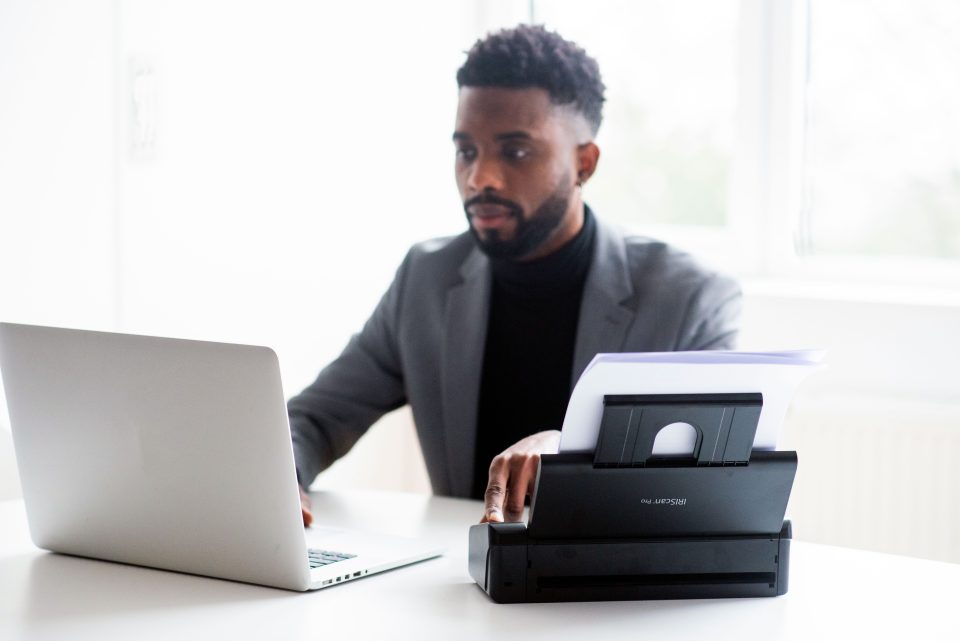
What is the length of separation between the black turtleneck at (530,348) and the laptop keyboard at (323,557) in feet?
2.24

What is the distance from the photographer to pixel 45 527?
1.45 metres

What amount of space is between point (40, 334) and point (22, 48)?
94 cm

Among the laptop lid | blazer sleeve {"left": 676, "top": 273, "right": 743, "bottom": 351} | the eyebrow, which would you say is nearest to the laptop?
the laptop lid

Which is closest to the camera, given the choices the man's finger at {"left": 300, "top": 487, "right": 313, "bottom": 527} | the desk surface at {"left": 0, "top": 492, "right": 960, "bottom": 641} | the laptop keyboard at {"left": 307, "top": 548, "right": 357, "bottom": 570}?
the desk surface at {"left": 0, "top": 492, "right": 960, "bottom": 641}

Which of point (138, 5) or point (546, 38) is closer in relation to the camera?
point (546, 38)

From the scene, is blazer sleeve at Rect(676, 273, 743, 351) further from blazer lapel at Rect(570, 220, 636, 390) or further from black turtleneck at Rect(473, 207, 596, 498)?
black turtleneck at Rect(473, 207, 596, 498)

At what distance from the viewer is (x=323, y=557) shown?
1.41 metres

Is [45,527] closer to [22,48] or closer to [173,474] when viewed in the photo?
[173,474]

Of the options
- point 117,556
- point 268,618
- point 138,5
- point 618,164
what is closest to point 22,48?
point 138,5

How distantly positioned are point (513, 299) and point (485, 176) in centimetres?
24

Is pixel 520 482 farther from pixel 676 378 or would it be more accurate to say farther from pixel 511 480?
pixel 676 378

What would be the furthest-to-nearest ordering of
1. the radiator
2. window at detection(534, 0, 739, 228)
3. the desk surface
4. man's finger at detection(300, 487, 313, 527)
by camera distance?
window at detection(534, 0, 739, 228)
the radiator
man's finger at detection(300, 487, 313, 527)
the desk surface

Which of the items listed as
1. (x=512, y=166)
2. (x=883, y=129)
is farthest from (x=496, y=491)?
(x=883, y=129)

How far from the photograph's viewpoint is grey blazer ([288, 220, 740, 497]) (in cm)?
201
